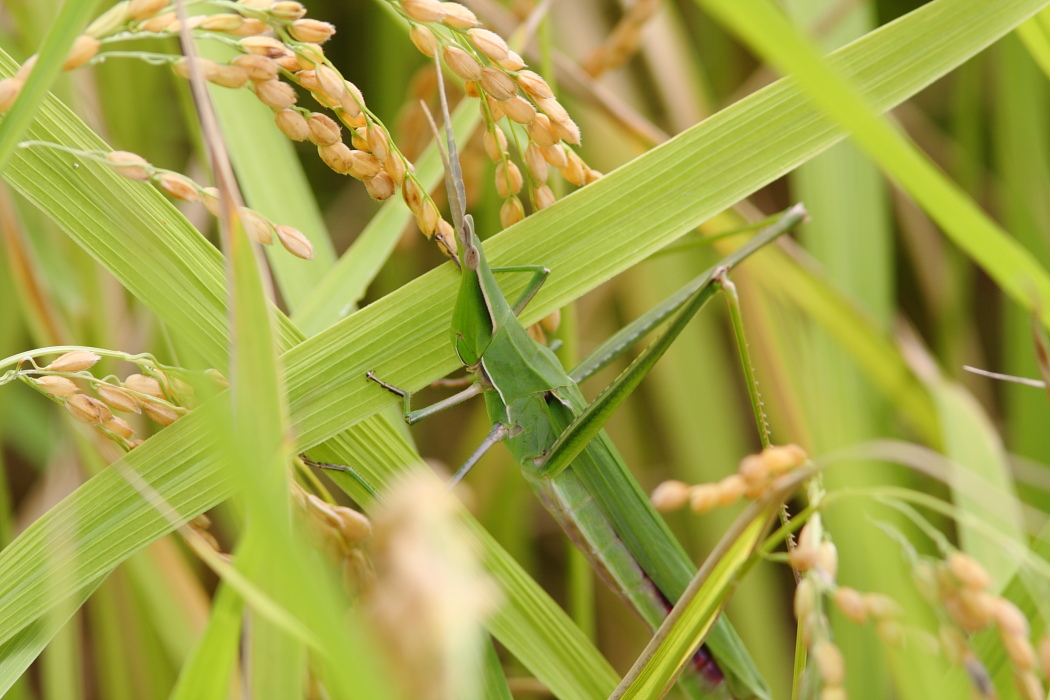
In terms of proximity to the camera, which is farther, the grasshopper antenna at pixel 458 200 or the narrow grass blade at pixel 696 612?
the grasshopper antenna at pixel 458 200

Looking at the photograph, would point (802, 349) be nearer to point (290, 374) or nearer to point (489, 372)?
point (489, 372)

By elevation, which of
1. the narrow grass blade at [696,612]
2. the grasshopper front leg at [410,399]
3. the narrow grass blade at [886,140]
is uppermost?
the narrow grass blade at [886,140]

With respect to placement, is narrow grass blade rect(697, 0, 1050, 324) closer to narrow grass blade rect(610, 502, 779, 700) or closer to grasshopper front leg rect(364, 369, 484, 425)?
narrow grass blade rect(610, 502, 779, 700)

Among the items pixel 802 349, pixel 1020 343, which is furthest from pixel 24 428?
pixel 1020 343

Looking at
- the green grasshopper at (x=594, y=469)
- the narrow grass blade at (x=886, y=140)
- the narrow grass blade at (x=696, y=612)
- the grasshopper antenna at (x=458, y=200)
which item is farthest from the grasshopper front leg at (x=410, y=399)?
the narrow grass blade at (x=886, y=140)

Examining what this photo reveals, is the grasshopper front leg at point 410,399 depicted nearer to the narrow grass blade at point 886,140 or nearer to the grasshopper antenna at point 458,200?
the grasshopper antenna at point 458,200
